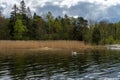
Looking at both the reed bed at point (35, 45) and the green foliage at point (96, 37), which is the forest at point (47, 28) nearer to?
the green foliage at point (96, 37)

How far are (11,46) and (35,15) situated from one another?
56.9 meters

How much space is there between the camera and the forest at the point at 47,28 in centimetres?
12188

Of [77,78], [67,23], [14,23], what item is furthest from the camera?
[67,23]

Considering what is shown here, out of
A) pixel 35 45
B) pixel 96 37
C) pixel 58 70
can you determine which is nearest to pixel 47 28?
pixel 96 37

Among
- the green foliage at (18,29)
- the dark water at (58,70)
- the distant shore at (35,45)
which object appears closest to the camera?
the dark water at (58,70)

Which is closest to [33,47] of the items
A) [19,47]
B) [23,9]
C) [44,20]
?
Result: [19,47]

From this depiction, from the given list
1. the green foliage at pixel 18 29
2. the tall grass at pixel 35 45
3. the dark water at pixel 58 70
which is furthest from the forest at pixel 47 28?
the dark water at pixel 58 70

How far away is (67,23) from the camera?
475ft

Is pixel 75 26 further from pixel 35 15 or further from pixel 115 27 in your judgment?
pixel 115 27

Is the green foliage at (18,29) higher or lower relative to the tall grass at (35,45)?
higher

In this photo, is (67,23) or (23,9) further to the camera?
(67,23)

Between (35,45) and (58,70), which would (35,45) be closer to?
(35,45)

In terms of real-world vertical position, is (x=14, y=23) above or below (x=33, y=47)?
above

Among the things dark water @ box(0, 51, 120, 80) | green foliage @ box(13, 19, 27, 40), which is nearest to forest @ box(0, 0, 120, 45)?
green foliage @ box(13, 19, 27, 40)
